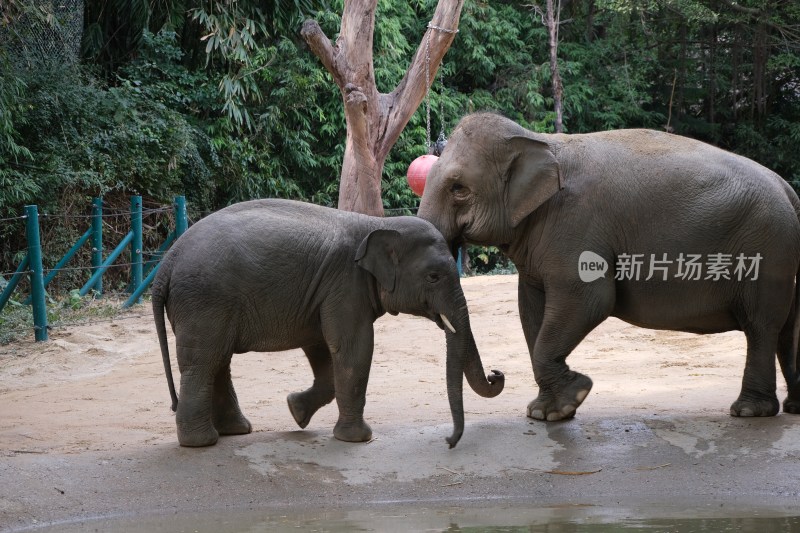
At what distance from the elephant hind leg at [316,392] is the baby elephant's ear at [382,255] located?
674 millimetres

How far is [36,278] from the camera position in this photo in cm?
942

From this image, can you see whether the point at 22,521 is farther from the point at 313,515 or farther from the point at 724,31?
the point at 724,31

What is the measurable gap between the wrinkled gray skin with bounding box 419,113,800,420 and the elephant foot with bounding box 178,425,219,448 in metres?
1.70

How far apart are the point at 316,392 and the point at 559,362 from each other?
1348mm

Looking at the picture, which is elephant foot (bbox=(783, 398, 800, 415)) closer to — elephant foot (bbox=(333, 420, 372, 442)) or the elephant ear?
the elephant ear

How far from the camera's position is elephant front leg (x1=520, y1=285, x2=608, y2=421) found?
538cm

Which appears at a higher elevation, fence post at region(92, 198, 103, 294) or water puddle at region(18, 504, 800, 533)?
water puddle at region(18, 504, 800, 533)

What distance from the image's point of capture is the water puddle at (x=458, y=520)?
14.6ft

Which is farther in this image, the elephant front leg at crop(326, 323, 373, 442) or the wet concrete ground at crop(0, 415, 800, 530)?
the elephant front leg at crop(326, 323, 373, 442)

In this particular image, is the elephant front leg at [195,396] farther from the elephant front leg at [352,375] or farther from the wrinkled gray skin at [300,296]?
the elephant front leg at [352,375]

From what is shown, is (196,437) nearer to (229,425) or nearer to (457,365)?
(229,425)

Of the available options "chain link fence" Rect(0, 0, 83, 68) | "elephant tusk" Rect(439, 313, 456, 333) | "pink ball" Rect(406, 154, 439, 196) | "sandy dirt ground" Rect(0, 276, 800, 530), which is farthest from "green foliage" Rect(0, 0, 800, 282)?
"elephant tusk" Rect(439, 313, 456, 333)

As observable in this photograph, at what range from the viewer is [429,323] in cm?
1082

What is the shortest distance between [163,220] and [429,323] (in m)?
5.29
